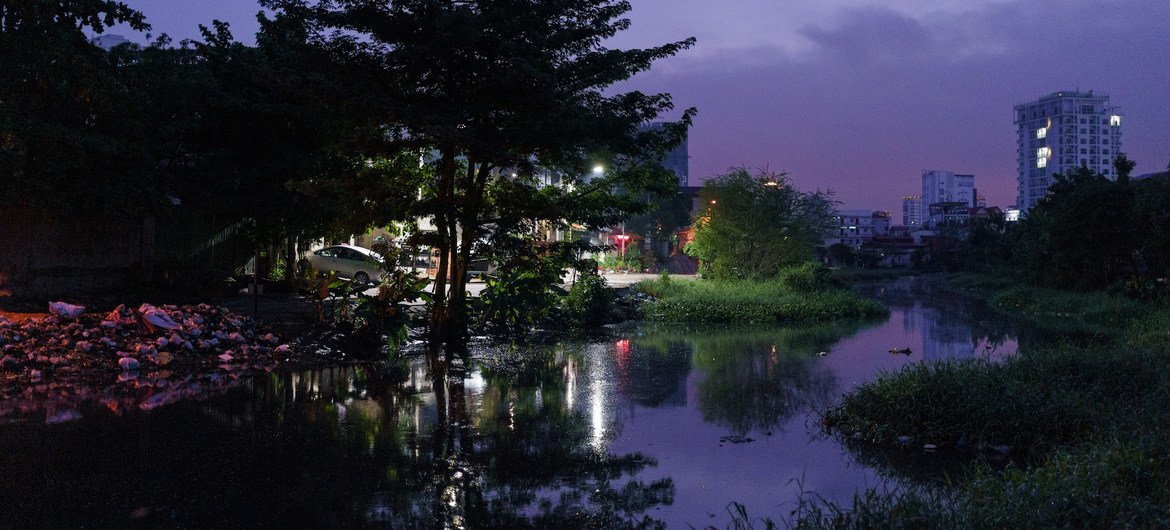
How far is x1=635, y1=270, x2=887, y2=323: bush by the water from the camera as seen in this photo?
22.5 meters

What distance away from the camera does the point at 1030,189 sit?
18938 centimetres

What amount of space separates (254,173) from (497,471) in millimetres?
15891

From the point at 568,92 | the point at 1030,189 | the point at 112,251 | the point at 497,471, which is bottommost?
the point at 497,471

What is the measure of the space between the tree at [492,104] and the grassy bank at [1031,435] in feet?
25.6

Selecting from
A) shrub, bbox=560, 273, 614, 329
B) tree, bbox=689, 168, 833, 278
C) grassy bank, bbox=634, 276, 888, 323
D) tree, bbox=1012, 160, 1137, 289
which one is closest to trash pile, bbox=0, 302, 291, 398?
shrub, bbox=560, 273, 614, 329

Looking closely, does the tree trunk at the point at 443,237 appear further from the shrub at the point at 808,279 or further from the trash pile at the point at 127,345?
the shrub at the point at 808,279

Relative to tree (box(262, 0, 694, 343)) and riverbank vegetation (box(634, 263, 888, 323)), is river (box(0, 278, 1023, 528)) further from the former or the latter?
riverbank vegetation (box(634, 263, 888, 323))

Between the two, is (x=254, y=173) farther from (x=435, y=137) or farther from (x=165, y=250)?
(x=435, y=137)

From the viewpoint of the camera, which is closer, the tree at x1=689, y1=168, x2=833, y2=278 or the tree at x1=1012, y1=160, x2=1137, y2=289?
the tree at x1=1012, y1=160, x2=1137, y2=289

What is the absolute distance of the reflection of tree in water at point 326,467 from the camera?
5.50 meters

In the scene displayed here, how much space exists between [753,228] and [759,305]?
10.1 meters

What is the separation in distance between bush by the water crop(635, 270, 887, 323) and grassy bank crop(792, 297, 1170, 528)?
10.7 meters

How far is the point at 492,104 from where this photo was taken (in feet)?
49.3

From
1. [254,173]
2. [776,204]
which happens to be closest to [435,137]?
[254,173]
